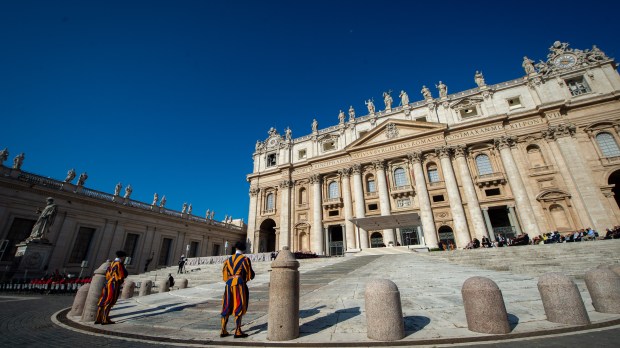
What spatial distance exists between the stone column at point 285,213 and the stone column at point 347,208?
7.60 meters

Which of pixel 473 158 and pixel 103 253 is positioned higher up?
pixel 473 158

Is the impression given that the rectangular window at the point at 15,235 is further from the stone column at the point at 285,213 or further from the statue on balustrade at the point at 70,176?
the stone column at the point at 285,213

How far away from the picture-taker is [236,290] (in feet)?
15.4

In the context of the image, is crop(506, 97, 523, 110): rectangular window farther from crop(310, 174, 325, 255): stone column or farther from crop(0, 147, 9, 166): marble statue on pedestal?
crop(0, 147, 9, 166): marble statue on pedestal

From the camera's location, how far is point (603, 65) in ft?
85.5

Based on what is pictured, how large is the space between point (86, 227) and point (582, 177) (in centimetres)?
4577

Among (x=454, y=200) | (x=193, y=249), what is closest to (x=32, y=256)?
(x=193, y=249)

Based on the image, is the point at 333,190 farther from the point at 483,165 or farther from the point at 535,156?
the point at 535,156

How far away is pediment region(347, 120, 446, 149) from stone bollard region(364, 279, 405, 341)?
2845cm

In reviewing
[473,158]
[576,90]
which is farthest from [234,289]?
[576,90]

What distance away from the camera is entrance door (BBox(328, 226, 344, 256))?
31.4 m

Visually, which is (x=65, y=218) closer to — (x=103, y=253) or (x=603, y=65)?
(x=103, y=253)

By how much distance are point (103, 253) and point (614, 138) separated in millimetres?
49282

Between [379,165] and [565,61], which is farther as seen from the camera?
[379,165]
